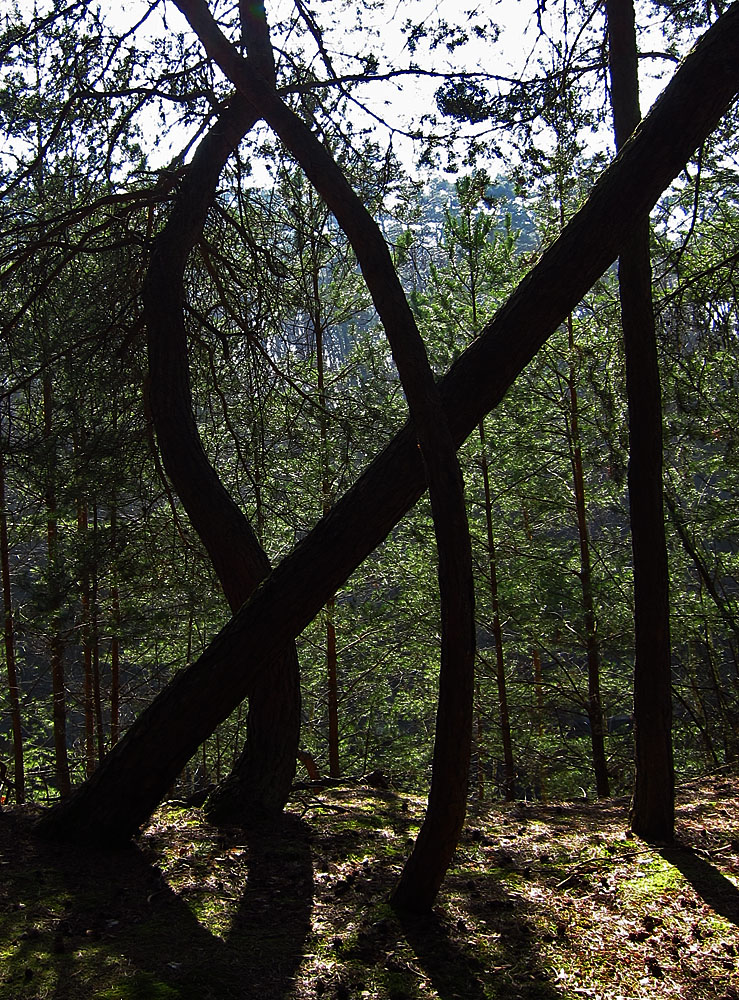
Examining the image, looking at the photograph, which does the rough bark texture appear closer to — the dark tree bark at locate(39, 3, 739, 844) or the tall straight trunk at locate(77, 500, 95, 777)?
the dark tree bark at locate(39, 3, 739, 844)

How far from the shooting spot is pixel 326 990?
279 centimetres

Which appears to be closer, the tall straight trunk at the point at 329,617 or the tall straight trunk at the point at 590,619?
the tall straight trunk at the point at 590,619

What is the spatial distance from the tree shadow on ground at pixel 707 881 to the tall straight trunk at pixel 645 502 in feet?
0.71

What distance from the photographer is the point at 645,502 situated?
443 cm

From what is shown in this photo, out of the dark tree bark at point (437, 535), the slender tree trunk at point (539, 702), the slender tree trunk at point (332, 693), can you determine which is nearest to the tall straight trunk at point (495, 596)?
the slender tree trunk at point (539, 702)

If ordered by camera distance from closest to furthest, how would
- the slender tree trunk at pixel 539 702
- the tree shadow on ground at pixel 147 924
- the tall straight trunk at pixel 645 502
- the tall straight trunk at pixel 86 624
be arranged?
the tree shadow on ground at pixel 147 924 < the tall straight trunk at pixel 645 502 < the tall straight trunk at pixel 86 624 < the slender tree trunk at pixel 539 702

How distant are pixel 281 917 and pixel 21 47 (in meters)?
5.58

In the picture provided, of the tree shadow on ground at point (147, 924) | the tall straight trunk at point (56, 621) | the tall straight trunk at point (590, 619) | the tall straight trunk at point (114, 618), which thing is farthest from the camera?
the tall straight trunk at point (590, 619)

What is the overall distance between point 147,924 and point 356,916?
2.97ft

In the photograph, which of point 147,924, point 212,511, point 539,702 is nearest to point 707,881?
point 147,924

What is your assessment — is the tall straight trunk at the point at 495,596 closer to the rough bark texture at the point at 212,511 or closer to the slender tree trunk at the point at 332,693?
the slender tree trunk at the point at 332,693

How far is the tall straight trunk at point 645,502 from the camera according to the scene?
14.5 feet

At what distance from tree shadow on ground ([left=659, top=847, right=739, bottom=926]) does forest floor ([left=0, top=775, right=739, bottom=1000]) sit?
12 millimetres

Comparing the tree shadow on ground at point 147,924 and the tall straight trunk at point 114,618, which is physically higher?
the tall straight trunk at point 114,618
